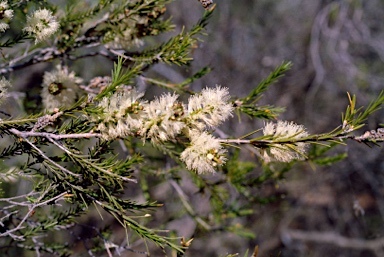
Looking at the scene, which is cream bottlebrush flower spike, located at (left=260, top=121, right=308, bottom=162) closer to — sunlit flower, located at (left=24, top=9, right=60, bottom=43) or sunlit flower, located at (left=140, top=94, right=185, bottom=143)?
sunlit flower, located at (left=140, top=94, right=185, bottom=143)

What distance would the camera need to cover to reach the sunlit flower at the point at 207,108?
871 mm

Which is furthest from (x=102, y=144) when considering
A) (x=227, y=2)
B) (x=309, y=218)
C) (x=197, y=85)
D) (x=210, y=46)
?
(x=309, y=218)

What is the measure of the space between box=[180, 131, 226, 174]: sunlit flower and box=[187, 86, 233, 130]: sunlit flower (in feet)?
0.09

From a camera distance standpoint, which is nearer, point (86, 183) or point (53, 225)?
point (86, 183)

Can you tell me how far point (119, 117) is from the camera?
858mm

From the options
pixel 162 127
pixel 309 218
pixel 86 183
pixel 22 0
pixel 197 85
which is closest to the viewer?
pixel 162 127

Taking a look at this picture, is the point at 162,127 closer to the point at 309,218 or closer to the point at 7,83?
the point at 7,83

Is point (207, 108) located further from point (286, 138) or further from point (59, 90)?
point (59, 90)

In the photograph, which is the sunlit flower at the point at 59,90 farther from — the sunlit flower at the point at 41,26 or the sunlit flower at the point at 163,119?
the sunlit flower at the point at 163,119

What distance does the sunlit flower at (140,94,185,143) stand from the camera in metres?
0.84

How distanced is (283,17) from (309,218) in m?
2.53

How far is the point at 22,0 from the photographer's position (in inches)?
43.8

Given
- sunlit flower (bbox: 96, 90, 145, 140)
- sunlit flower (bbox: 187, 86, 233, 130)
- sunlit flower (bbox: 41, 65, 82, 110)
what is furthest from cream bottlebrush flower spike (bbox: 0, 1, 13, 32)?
sunlit flower (bbox: 187, 86, 233, 130)

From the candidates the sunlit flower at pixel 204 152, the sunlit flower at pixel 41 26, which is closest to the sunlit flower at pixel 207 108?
the sunlit flower at pixel 204 152
